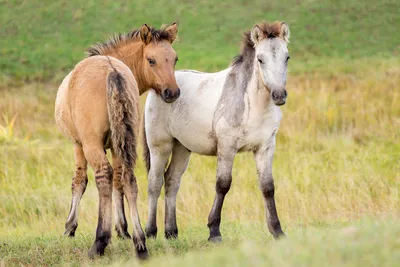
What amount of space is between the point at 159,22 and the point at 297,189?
1884 centimetres

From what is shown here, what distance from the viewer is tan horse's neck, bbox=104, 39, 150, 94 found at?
28.0 ft

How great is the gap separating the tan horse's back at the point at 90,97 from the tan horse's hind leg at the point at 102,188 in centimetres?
11

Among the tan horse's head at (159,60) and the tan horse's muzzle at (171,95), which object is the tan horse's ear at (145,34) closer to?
the tan horse's head at (159,60)

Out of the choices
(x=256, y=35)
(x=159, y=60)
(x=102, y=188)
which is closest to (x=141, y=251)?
(x=102, y=188)

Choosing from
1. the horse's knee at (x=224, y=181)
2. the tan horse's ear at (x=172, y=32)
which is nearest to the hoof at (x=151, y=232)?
the horse's knee at (x=224, y=181)

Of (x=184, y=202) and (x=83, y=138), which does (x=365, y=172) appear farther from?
(x=83, y=138)

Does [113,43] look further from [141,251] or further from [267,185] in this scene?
[141,251]

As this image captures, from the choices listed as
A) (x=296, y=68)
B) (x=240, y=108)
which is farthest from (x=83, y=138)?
(x=296, y=68)

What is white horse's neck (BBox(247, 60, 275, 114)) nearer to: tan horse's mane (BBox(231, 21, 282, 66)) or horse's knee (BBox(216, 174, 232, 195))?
tan horse's mane (BBox(231, 21, 282, 66))

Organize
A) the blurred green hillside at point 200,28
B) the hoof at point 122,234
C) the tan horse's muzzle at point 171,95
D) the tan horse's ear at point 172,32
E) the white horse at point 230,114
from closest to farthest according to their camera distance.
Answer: the white horse at point 230,114, the tan horse's muzzle at point 171,95, the hoof at point 122,234, the tan horse's ear at point 172,32, the blurred green hillside at point 200,28

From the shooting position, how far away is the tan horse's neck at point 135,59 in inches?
336

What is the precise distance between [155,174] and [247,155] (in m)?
5.61

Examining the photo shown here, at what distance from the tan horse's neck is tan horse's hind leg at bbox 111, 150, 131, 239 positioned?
116cm

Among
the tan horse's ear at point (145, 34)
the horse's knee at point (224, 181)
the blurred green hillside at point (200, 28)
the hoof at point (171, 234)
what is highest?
the blurred green hillside at point (200, 28)
